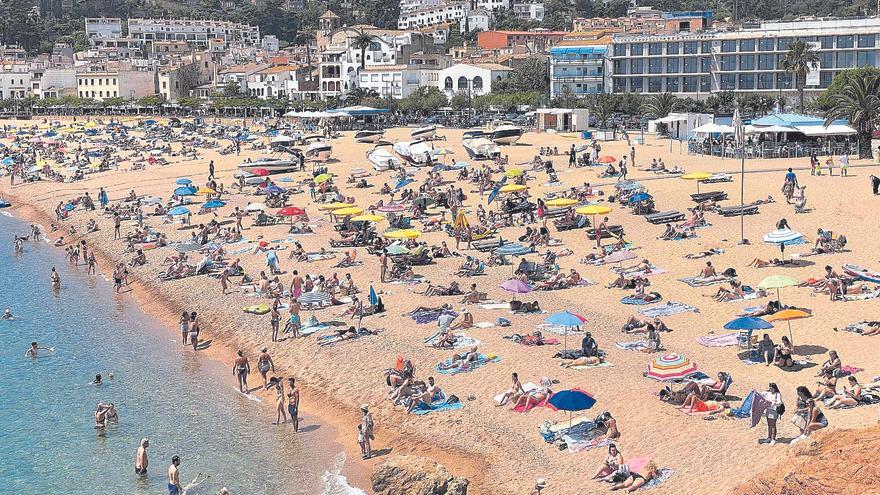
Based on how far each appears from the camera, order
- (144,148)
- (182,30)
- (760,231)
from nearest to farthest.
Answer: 1. (760,231)
2. (144,148)
3. (182,30)

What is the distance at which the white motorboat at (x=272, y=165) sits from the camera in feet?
150

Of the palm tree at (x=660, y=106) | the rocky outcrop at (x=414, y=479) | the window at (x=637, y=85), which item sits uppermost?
the window at (x=637, y=85)

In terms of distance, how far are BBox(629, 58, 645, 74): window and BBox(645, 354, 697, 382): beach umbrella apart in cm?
6272

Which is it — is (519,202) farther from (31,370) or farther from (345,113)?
(345,113)

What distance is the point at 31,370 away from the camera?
22281 mm

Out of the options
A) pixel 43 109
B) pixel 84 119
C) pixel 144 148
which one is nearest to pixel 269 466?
pixel 144 148

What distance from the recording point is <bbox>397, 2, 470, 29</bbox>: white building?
14850cm

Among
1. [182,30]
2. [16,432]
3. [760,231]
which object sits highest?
[182,30]

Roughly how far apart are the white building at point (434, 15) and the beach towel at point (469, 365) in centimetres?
13239

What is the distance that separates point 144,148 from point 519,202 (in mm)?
39241

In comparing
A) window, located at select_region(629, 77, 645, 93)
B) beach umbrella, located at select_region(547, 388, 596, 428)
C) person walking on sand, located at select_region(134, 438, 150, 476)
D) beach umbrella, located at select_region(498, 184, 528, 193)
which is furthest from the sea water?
window, located at select_region(629, 77, 645, 93)

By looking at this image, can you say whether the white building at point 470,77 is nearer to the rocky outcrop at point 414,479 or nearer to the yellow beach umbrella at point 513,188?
the yellow beach umbrella at point 513,188

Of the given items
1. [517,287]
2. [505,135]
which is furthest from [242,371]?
[505,135]

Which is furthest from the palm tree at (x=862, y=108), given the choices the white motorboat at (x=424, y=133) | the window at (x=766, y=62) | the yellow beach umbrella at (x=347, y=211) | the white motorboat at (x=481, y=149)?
the window at (x=766, y=62)
